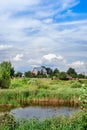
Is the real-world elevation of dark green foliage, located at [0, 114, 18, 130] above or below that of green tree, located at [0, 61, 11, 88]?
below

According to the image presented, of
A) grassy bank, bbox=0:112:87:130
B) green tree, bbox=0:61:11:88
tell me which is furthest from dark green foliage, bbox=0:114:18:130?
green tree, bbox=0:61:11:88

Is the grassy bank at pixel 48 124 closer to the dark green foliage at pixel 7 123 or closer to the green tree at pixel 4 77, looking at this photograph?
the dark green foliage at pixel 7 123

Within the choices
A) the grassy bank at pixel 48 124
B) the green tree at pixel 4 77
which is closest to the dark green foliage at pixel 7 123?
the grassy bank at pixel 48 124

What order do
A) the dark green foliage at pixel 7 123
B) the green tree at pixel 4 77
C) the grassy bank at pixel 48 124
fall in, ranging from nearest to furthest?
the grassy bank at pixel 48 124 → the dark green foliage at pixel 7 123 → the green tree at pixel 4 77

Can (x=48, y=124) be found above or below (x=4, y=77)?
below

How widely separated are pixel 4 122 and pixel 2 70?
98.2 ft

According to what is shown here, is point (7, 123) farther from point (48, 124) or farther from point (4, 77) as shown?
point (4, 77)

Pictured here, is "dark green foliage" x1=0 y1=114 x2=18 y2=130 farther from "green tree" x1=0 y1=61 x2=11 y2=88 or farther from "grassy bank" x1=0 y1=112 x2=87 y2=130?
"green tree" x1=0 y1=61 x2=11 y2=88

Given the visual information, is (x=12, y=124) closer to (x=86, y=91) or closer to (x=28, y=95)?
(x=86, y=91)

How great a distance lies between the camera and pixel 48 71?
308 feet

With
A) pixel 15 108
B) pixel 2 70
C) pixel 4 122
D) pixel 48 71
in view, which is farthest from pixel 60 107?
pixel 48 71

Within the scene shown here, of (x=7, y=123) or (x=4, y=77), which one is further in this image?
(x=4, y=77)

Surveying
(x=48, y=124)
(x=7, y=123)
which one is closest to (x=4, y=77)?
(x=7, y=123)

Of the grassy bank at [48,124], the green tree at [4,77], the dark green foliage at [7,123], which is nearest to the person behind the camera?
the grassy bank at [48,124]
